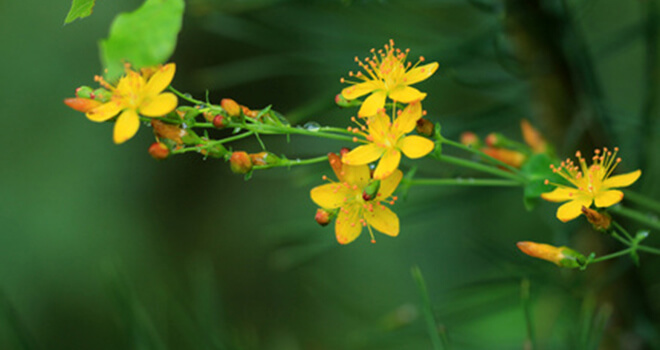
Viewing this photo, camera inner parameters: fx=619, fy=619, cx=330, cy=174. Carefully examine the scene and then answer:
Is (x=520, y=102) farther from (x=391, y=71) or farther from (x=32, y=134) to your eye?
(x=32, y=134)

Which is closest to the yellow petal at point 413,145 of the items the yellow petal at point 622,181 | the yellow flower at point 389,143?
the yellow flower at point 389,143

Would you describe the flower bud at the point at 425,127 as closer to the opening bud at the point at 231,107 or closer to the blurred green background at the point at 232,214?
the opening bud at the point at 231,107

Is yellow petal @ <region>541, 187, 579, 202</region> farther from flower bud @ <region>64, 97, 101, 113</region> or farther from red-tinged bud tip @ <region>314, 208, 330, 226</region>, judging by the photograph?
flower bud @ <region>64, 97, 101, 113</region>

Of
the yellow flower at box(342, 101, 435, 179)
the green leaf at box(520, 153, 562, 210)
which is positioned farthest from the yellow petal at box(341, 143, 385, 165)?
the green leaf at box(520, 153, 562, 210)

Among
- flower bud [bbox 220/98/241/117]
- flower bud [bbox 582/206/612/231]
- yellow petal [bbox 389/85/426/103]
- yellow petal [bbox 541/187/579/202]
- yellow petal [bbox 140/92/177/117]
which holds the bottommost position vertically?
flower bud [bbox 582/206/612/231]

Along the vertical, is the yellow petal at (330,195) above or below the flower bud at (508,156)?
below

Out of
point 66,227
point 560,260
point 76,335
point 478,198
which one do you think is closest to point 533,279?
point 478,198

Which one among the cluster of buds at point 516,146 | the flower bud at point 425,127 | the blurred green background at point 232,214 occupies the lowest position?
the flower bud at point 425,127

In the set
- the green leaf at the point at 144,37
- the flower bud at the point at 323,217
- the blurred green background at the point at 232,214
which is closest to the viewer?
the green leaf at the point at 144,37
